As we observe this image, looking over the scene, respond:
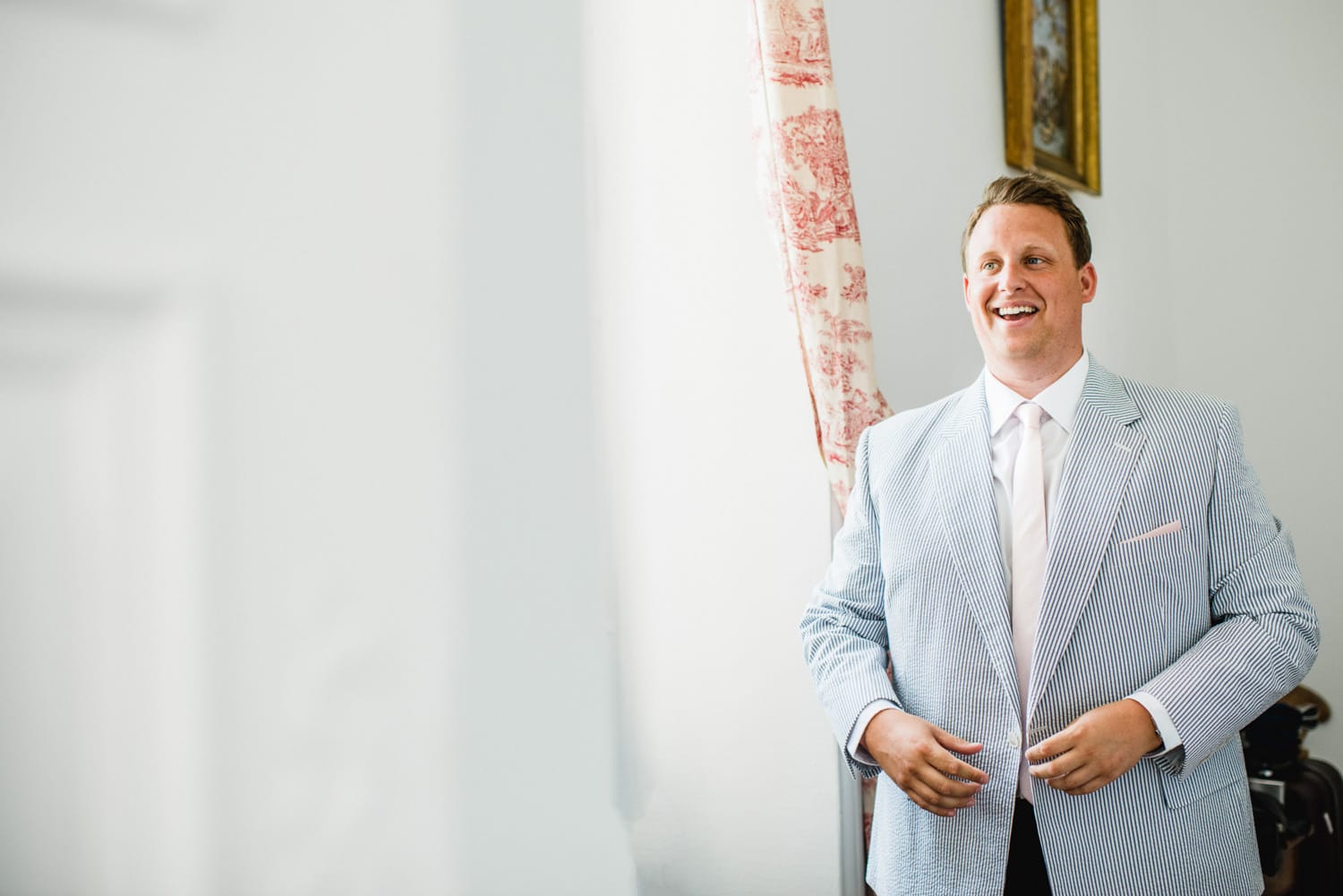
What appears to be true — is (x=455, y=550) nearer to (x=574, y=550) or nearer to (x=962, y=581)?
(x=574, y=550)

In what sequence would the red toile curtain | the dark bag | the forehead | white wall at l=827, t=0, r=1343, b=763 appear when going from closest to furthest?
A: the forehead → the red toile curtain → the dark bag → white wall at l=827, t=0, r=1343, b=763

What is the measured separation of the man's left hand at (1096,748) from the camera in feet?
4.08

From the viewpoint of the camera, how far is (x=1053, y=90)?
288 cm

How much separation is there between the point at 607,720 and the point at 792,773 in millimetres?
371

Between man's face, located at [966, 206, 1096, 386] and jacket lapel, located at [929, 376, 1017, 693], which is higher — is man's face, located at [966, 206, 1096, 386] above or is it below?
above

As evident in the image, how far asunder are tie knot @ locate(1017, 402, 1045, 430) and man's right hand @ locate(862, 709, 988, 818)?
17.6 inches

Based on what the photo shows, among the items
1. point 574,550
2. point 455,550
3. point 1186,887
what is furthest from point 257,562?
point 1186,887

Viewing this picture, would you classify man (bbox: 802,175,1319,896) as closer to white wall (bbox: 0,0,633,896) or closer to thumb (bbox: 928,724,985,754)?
thumb (bbox: 928,724,985,754)

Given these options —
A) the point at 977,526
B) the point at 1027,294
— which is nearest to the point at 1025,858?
the point at 977,526

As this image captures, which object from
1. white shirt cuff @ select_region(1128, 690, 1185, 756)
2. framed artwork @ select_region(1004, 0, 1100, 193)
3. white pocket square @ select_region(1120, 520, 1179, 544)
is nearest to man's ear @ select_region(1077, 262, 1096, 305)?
white pocket square @ select_region(1120, 520, 1179, 544)

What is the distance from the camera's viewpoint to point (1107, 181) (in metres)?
3.27

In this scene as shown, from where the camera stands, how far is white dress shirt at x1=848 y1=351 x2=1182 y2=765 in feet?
4.59

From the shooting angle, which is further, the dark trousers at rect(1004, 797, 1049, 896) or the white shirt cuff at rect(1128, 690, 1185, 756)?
the dark trousers at rect(1004, 797, 1049, 896)

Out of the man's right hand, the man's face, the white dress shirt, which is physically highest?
the man's face
